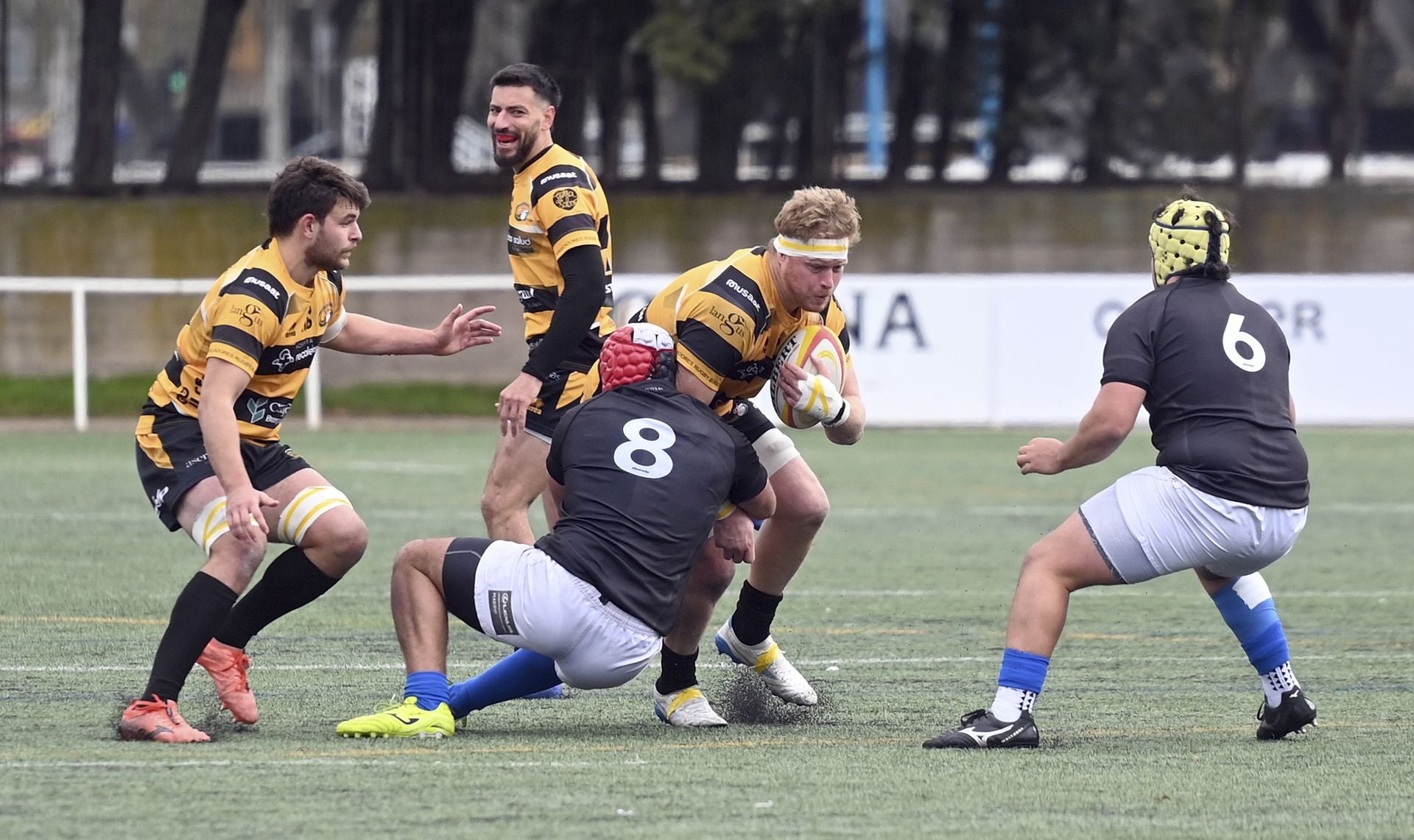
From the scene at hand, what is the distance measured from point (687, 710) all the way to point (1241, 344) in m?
1.92

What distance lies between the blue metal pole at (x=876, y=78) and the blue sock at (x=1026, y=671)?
657 inches

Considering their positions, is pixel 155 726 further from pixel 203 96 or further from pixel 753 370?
pixel 203 96

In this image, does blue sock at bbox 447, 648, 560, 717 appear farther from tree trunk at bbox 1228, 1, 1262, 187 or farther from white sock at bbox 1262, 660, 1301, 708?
tree trunk at bbox 1228, 1, 1262, 187

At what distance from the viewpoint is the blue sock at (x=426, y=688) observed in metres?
5.91

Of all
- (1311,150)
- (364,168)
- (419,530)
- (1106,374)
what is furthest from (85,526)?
(1311,150)

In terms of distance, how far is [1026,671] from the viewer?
19.0 ft

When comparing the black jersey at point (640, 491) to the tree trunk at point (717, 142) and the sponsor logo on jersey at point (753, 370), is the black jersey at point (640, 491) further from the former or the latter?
the tree trunk at point (717, 142)

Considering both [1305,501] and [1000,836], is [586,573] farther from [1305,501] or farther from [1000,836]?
[1305,501]

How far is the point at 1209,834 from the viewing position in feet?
15.4

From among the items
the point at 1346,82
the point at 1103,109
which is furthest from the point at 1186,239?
the point at 1346,82

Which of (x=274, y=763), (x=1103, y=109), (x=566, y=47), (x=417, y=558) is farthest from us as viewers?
(x=566, y=47)

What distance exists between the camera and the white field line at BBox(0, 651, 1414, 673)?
7.22m

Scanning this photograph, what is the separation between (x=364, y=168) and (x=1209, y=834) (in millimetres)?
18088

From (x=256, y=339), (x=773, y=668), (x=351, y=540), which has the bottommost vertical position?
(x=773, y=668)
